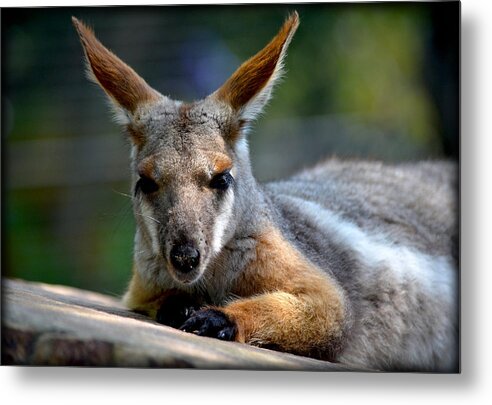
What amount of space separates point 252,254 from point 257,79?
75cm

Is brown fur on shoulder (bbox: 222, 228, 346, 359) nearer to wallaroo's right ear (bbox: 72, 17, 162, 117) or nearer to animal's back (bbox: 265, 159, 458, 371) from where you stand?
animal's back (bbox: 265, 159, 458, 371)

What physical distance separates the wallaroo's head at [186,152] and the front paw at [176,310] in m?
0.14

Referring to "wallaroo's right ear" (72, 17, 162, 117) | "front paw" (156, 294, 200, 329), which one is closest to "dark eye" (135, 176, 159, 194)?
"wallaroo's right ear" (72, 17, 162, 117)

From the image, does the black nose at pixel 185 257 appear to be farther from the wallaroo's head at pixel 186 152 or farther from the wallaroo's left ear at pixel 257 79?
the wallaroo's left ear at pixel 257 79

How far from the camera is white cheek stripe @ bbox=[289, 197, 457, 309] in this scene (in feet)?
14.0

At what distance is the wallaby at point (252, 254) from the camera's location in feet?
12.3

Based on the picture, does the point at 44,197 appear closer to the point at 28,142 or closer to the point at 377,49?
the point at 28,142

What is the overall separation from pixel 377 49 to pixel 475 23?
20.0 inches

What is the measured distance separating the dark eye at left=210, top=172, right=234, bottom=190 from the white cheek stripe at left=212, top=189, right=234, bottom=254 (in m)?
0.03

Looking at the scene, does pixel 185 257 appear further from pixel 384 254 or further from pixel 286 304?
pixel 384 254

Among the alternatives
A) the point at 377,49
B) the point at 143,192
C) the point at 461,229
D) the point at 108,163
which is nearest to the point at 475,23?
the point at 377,49

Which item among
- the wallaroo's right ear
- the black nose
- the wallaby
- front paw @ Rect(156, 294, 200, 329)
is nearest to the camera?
the black nose

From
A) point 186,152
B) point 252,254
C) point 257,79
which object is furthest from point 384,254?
point 186,152

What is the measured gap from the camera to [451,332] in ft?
13.3
